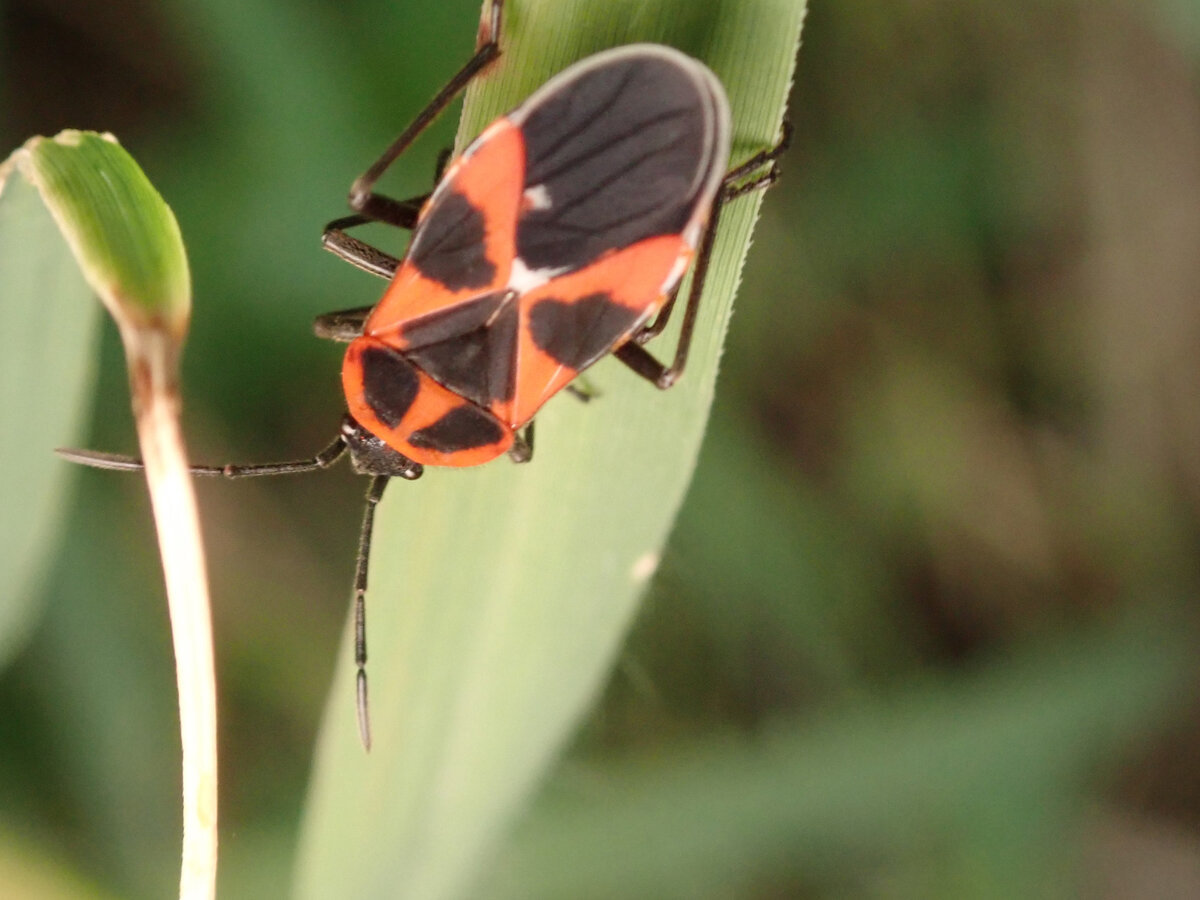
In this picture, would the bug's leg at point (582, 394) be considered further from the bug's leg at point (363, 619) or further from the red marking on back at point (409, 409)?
the bug's leg at point (363, 619)

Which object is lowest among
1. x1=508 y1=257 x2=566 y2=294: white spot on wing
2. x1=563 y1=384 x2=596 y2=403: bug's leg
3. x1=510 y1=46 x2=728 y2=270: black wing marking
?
x1=563 y1=384 x2=596 y2=403: bug's leg

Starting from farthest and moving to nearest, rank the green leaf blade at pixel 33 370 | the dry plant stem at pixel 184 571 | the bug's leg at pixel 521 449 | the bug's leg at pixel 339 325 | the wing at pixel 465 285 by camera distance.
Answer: the bug's leg at pixel 339 325 → the bug's leg at pixel 521 449 → the wing at pixel 465 285 → the green leaf blade at pixel 33 370 → the dry plant stem at pixel 184 571

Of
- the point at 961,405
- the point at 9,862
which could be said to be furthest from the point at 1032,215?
the point at 9,862

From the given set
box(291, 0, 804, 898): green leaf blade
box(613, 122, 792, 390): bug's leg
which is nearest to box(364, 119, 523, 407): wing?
box(291, 0, 804, 898): green leaf blade

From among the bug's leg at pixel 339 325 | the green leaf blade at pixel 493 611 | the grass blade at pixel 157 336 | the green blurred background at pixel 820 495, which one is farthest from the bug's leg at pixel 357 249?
the grass blade at pixel 157 336

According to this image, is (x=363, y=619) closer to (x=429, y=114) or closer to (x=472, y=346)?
(x=472, y=346)

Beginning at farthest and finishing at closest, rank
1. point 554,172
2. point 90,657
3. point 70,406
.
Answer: point 90,657 < point 70,406 < point 554,172

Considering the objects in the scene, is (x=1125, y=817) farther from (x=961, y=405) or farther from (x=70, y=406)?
(x=70, y=406)

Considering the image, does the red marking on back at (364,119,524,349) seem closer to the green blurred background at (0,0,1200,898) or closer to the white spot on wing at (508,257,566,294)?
the white spot on wing at (508,257,566,294)
